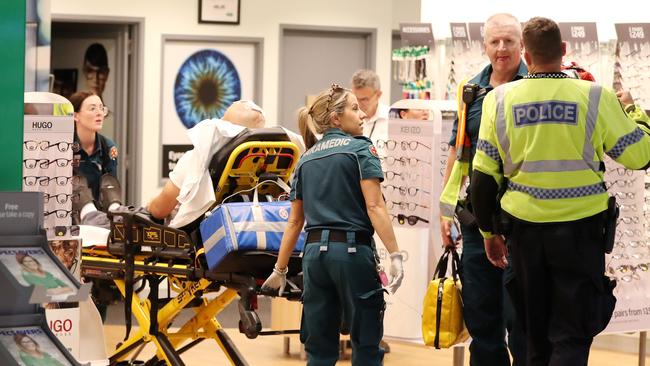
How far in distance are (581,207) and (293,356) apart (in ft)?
12.1

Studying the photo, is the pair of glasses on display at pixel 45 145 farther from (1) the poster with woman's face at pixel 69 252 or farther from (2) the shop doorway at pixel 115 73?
(2) the shop doorway at pixel 115 73

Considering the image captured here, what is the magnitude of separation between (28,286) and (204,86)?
7.88 meters

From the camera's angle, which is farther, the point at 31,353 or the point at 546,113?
the point at 546,113

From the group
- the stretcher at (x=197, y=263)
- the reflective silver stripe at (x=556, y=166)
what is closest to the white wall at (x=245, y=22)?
the stretcher at (x=197, y=263)

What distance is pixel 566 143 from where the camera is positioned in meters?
4.14

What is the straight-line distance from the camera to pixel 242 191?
5887 millimetres

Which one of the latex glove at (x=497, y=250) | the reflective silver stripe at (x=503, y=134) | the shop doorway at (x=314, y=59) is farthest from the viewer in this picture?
the shop doorway at (x=314, y=59)

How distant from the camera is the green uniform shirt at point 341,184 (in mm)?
4836

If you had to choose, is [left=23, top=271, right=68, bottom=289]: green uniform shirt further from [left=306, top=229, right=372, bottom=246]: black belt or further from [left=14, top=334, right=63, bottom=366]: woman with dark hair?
[left=306, top=229, right=372, bottom=246]: black belt

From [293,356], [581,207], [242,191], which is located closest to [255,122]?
[242,191]

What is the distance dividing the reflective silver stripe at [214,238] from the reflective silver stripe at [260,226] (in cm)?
7

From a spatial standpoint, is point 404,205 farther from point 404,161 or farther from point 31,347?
point 31,347

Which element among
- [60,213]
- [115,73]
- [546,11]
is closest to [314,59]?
[115,73]

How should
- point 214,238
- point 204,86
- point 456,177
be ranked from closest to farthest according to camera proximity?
point 456,177 → point 214,238 → point 204,86
